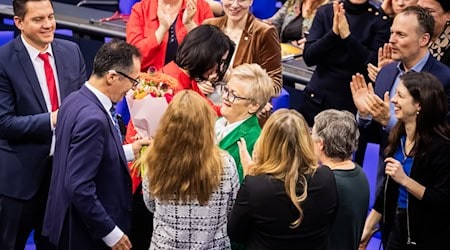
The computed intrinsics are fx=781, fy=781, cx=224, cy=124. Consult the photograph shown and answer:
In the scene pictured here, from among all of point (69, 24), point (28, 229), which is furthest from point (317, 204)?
point (69, 24)

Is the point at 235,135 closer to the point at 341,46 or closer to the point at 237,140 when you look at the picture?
the point at 237,140

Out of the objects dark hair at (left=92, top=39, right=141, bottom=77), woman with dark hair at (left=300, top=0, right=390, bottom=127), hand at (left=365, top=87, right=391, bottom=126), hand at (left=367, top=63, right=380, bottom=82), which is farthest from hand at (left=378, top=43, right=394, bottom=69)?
dark hair at (left=92, top=39, right=141, bottom=77)

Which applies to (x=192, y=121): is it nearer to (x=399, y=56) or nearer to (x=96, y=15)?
(x=399, y=56)

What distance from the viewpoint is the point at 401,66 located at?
3951 mm

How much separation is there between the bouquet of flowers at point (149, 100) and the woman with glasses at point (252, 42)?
87 cm

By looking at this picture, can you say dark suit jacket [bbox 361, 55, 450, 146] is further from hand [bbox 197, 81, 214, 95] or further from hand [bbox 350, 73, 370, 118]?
hand [bbox 197, 81, 214, 95]

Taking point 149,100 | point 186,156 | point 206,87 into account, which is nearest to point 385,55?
point 206,87

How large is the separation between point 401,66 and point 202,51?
106cm

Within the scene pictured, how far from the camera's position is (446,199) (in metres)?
3.32

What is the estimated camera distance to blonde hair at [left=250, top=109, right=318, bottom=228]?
9.34 feet

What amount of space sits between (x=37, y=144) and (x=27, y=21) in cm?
57

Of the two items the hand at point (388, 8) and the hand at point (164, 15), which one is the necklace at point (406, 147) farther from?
the hand at point (164, 15)

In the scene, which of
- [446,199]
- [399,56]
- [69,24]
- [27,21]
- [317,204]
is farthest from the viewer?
[69,24]

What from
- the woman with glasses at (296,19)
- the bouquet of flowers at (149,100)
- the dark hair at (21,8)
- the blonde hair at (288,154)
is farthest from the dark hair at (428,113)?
the woman with glasses at (296,19)
